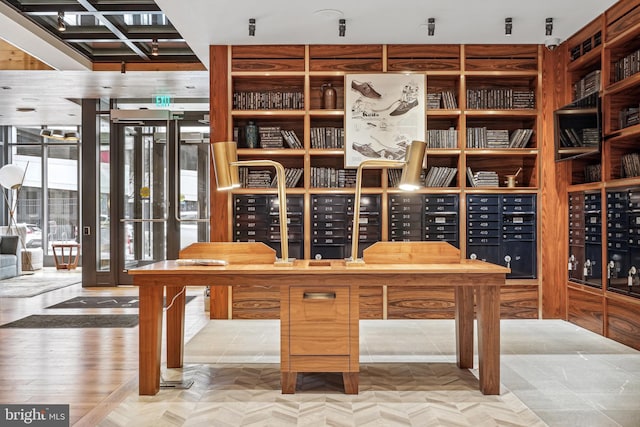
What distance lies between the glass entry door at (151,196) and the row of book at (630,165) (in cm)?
552

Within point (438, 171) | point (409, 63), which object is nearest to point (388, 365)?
point (438, 171)

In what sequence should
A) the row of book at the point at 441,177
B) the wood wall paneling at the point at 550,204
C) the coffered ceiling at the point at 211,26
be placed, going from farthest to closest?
1. the row of book at the point at 441,177
2. the wood wall paneling at the point at 550,204
3. the coffered ceiling at the point at 211,26

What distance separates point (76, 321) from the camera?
5.28 meters

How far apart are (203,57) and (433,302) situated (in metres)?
3.58

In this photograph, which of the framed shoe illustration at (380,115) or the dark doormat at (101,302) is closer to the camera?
the framed shoe illustration at (380,115)

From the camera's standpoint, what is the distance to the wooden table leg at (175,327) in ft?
11.7

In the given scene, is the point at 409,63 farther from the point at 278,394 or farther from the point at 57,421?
the point at 57,421

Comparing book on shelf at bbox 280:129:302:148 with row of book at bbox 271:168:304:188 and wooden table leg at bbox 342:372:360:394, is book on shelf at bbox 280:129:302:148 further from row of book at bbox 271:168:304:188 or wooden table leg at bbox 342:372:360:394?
wooden table leg at bbox 342:372:360:394

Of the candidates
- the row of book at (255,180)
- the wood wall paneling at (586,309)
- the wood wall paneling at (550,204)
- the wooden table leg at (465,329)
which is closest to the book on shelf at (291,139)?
the row of book at (255,180)

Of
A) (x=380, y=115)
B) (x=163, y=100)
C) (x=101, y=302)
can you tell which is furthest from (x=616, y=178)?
(x=163, y=100)

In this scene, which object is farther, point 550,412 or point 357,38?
point 357,38

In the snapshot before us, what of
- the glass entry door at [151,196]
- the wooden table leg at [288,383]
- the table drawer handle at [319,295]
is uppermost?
the glass entry door at [151,196]

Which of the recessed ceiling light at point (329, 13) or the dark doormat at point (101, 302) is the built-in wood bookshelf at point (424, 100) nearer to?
the recessed ceiling light at point (329, 13)

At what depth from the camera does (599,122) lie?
4535 millimetres
